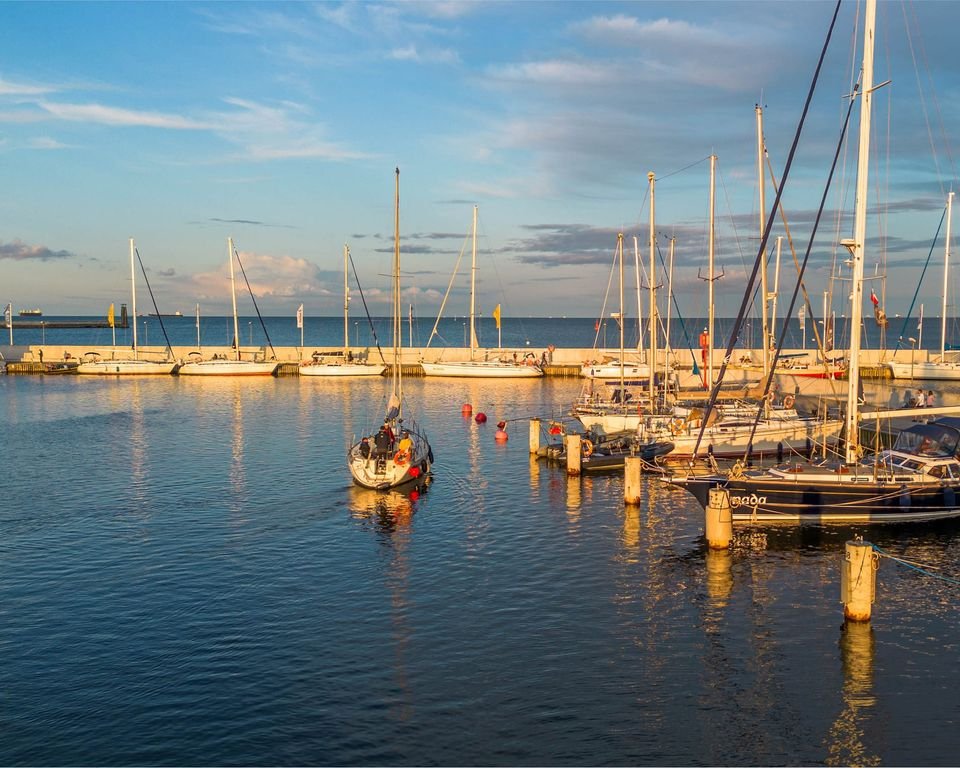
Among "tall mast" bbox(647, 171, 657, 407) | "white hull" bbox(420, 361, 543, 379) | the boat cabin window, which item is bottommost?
the boat cabin window

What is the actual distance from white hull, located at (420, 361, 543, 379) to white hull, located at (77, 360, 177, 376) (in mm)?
35144

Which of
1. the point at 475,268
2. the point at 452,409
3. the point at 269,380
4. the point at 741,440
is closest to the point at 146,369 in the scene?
the point at 269,380

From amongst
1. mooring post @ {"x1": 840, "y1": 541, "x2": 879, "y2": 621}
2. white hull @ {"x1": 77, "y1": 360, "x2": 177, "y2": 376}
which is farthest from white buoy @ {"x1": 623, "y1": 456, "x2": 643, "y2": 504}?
white hull @ {"x1": 77, "y1": 360, "x2": 177, "y2": 376}

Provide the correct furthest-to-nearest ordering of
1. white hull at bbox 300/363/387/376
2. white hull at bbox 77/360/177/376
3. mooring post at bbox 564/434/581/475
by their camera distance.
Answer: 1. white hull at bbox 77/360/177/376
2. white hull at bbox 300/363/387/376
3. mooring post at bbox 564/434/581/475

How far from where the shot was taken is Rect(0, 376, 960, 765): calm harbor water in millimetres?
18500

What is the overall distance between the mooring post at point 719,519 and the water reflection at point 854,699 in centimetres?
758

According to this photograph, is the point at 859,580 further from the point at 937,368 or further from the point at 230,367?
the point at 230,367

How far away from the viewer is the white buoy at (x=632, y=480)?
39312 mm

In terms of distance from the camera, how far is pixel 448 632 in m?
24.5

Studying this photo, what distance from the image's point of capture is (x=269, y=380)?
107m

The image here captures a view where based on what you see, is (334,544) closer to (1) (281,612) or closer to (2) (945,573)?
(1) (281,612)

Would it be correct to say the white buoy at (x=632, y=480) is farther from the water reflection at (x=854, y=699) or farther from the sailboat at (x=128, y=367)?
the sailboat at (x=128, y=367)

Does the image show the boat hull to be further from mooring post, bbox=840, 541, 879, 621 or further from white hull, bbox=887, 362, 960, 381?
white hull, bbox=887, 362, 960, 381

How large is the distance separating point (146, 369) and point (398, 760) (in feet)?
345
